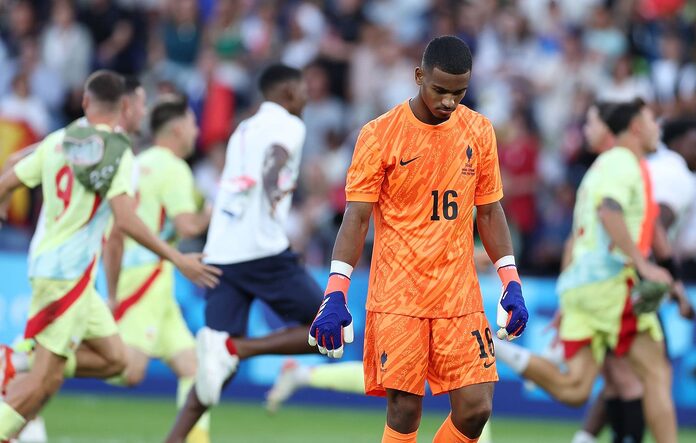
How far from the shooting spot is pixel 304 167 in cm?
1750

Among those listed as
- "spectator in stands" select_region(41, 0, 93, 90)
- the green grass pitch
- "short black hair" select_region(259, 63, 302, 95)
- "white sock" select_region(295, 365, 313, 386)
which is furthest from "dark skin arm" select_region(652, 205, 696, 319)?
"spectator in stands" select_region(41, 0, 93, 90)

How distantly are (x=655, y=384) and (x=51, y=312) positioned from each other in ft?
15.0

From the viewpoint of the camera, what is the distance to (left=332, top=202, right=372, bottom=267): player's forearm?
23.9 ft

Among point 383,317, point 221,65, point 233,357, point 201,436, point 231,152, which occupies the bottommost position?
point 201,436

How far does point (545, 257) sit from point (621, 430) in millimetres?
5469

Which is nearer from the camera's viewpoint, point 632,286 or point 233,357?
point 233,357

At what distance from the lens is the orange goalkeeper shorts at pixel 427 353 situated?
734 centimetres

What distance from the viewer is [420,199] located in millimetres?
7387

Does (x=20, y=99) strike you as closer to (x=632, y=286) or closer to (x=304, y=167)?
(x=304, y=167)

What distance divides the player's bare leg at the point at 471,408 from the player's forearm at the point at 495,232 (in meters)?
0.76

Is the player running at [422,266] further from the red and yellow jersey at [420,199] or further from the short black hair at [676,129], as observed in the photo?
the short black hair at [676,129]

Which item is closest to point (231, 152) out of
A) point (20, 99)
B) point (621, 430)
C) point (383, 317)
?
point (383, 317)

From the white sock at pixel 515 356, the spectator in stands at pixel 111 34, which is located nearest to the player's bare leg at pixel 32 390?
the white sock at pixel 515 356

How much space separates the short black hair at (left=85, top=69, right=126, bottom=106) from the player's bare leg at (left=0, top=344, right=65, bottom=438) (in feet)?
5.74
